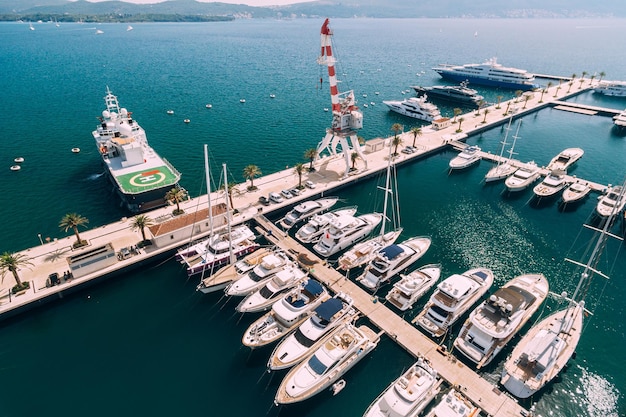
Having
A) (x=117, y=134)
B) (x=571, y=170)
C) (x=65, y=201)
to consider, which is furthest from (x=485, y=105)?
(x=65, y=201)

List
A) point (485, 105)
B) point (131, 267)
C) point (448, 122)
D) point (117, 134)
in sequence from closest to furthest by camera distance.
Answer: point (131, 267) → point (117, 134) → point (448, 122) → point (485, 105)

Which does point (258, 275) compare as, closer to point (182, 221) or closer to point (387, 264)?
point (182, 221)

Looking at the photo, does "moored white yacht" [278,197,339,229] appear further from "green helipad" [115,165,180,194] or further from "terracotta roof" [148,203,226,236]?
"green helipad" [115,165,180,194]

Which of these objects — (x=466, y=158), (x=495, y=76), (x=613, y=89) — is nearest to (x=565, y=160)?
(x=466, y=158)

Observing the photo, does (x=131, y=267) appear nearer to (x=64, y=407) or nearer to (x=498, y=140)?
(x=64, y=407)

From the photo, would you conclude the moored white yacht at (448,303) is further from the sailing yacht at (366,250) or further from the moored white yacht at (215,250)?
the moored white yacht at (215,250)

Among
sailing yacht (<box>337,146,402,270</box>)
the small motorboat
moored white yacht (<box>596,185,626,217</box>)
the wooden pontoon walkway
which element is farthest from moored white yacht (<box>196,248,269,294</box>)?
moored white yacht (<box>596,185,626,217</box>)
